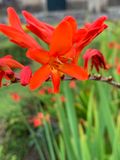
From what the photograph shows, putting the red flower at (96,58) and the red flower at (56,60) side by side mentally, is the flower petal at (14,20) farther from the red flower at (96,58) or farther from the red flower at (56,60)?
the red flower at (96,58)

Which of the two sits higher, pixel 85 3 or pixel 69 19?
pixel 69 19

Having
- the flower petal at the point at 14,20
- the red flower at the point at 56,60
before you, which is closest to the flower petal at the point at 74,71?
the red flower at the point at 56,60

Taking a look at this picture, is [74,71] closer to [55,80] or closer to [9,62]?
[55,80]

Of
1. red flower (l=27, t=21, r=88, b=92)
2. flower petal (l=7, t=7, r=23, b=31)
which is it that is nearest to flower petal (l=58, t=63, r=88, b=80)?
red flower (l=27, t=21, r=88, b=92)

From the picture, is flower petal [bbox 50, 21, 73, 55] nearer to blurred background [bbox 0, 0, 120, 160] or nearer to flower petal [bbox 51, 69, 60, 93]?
flower petal [bbox 51, 69, 60, 93]

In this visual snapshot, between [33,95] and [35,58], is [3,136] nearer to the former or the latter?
[33,95]

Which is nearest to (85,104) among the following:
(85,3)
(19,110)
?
(19,110)
